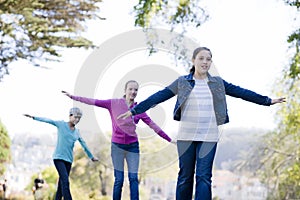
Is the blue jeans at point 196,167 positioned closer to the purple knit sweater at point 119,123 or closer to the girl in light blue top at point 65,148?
the purple knit sweater at point 119,123

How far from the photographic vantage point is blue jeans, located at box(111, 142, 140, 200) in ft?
16.9

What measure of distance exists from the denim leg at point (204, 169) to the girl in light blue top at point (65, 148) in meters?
2.08

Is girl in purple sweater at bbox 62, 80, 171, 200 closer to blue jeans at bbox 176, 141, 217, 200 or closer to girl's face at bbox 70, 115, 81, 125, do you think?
girl's face at bbox 70, 115, 81, 125

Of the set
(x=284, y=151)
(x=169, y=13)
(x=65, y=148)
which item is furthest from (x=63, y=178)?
(x=284, y=151)

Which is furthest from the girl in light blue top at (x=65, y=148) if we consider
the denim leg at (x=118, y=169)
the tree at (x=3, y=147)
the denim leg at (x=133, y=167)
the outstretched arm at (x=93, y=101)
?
the tree at (x=3, y=147)

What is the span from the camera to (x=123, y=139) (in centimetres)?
521

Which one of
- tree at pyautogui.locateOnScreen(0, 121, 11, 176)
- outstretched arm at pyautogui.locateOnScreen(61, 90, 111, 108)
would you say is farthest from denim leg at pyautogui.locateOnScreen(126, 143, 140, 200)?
tree at pyautogui.locateOnScreen(0, 121, 11, 176)

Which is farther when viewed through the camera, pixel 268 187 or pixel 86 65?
pixel 268 187

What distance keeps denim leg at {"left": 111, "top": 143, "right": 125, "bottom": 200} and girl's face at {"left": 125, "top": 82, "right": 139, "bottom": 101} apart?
477mm

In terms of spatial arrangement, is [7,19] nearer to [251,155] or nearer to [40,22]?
[40,22]

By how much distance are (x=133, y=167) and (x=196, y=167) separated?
1324mm

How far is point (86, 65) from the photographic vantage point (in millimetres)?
6230

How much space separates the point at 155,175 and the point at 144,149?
→ 6.41m

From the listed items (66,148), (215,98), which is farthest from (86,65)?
(215,98)
